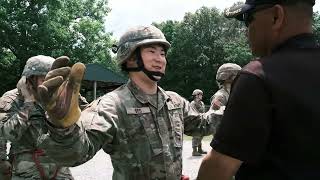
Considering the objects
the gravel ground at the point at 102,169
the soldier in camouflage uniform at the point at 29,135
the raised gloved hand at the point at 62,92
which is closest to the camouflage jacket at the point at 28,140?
the soldier in camouflage uniform at the point at 29,135

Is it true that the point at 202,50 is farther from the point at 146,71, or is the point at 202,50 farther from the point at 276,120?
the point at 276,120

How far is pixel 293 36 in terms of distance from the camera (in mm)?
2436

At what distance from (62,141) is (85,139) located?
270mm

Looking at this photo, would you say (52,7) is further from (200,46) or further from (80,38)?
(200,46)

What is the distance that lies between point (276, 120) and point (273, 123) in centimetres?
2

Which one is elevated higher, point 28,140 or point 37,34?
point 28,140

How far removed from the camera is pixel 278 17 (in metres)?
2.44

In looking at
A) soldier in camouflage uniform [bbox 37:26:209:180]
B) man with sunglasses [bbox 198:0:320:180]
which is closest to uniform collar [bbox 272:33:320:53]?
man with sunglasses [bbox 198:0:320:180]

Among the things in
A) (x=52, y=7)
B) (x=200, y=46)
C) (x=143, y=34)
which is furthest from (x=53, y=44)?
(x=143, y=34)

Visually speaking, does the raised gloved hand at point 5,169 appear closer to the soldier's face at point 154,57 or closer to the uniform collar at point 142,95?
the uniform collar at point 142,95

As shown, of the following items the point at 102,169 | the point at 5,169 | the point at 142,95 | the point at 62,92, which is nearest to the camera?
the point at 62,92

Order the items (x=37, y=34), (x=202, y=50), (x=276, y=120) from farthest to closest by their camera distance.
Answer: (x=202, y=50), (x=37, y=34), (x=276, y=120)

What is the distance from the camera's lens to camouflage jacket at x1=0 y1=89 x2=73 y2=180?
19.1ft

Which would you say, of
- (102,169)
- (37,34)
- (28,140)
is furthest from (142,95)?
(37,34)
